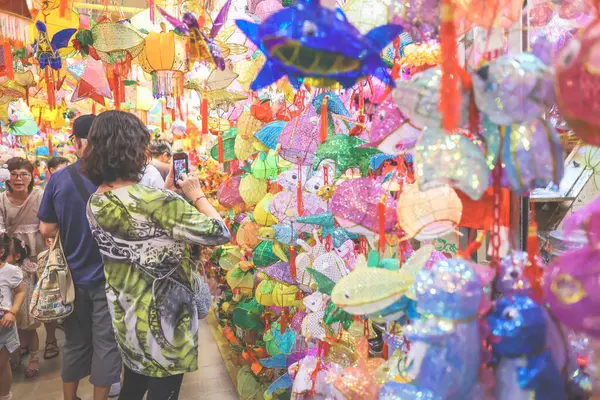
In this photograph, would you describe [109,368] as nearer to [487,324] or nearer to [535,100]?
[487,324]

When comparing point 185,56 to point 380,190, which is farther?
point 185,56

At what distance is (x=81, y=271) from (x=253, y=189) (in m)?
0.87

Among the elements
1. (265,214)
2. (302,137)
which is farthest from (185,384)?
(302,137)

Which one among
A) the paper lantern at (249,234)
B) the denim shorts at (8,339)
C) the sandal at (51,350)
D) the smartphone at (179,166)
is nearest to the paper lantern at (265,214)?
the paper lantern at (249,234)

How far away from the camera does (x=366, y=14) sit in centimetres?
84

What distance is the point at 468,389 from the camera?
0.65 meters

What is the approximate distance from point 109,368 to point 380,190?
147cm

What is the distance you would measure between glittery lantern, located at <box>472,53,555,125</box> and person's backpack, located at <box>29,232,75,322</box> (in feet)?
6.05

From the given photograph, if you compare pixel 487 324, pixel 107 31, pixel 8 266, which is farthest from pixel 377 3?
pixel 8 266

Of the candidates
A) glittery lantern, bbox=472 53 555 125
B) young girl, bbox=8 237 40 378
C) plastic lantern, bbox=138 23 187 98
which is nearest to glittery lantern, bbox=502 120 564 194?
glittery lantern, bbox=472 53 555 125

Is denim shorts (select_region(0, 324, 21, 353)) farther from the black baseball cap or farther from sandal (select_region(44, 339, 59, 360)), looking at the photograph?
the black baseball cap

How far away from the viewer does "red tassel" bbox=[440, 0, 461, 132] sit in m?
0.59

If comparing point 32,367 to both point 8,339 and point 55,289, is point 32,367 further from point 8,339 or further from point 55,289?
point 55,289

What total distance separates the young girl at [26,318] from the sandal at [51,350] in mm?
114
